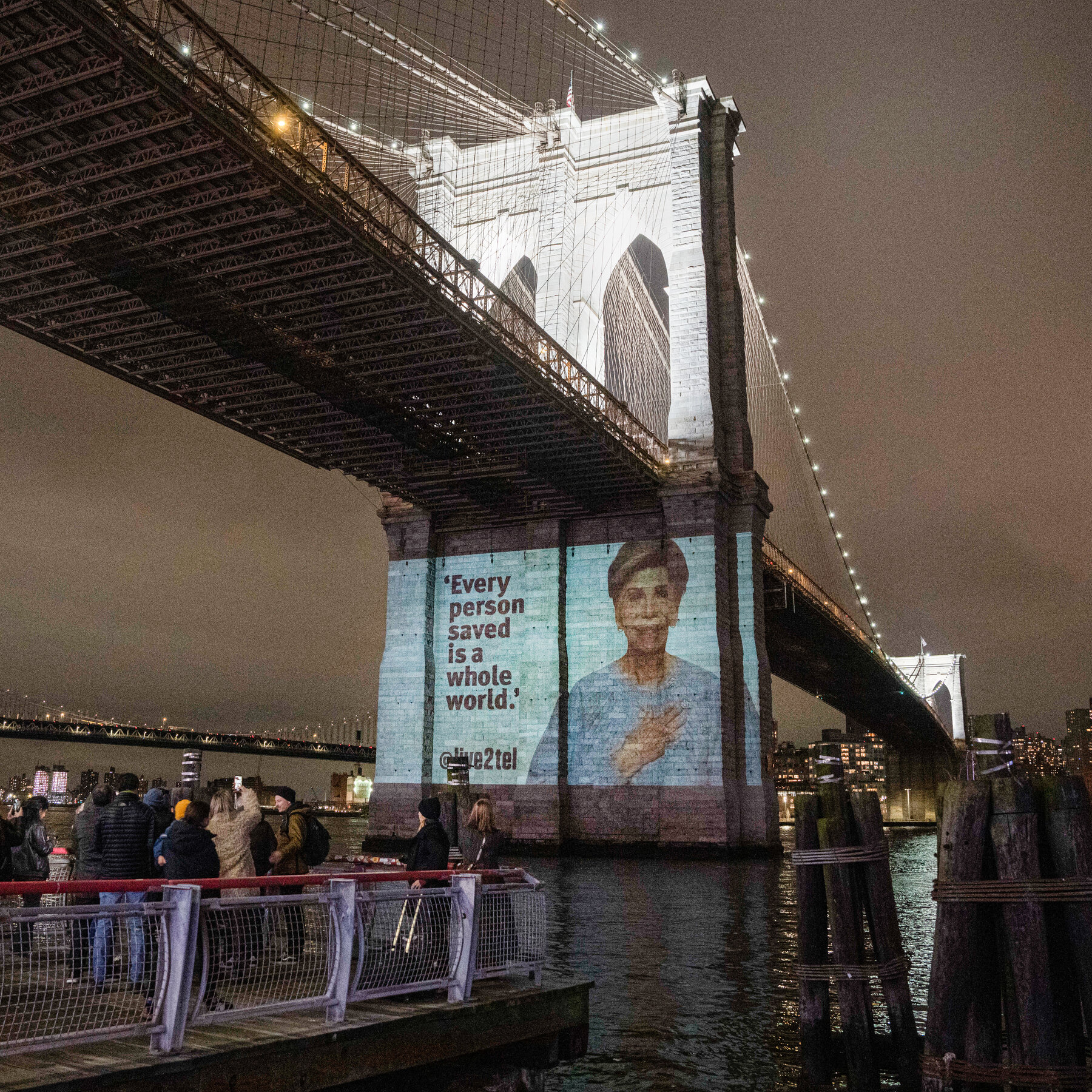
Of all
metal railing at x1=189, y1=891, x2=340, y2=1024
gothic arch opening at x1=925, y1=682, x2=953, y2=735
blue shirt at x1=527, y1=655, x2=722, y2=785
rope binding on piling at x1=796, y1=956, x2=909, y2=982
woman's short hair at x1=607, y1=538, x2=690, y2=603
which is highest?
gothic arch opening at x1=925, y1=682, x2=953, y2=735

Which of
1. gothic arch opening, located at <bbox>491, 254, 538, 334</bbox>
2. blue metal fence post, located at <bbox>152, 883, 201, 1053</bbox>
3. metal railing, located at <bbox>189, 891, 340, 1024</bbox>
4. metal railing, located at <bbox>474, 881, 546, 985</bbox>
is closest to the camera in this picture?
blue metal fence post, located at <bbox>152, 883, 201, 1053</bbox>

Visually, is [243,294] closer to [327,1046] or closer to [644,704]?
[644,704]

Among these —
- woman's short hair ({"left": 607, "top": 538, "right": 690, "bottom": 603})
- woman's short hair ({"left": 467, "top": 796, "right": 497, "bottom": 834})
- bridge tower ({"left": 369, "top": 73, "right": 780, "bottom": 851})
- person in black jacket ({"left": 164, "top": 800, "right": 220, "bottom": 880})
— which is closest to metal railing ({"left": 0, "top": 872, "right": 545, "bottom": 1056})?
person in black jacket ({"left": 164, "top": 800, "right": 220, "bottom": 880})

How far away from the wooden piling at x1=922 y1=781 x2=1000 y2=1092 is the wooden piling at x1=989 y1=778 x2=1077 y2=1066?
88mm

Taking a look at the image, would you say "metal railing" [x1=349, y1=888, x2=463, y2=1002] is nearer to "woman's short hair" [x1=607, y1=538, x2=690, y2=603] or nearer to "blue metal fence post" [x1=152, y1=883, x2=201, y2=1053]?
"blue metal fence post" [x1=152, y1=883, x2=201, y2=1053]

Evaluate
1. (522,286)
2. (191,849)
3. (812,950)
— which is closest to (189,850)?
(191,849)

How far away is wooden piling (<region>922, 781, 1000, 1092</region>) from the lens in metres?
5.68

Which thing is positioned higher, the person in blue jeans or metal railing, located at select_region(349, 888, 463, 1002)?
the person in blue jeans

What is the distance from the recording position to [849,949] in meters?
6.58

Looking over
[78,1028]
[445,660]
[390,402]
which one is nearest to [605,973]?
[78,1028]

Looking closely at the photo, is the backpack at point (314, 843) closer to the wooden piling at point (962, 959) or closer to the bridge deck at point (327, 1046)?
the bridge deck at point (327, 1046)

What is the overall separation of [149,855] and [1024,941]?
5.38m

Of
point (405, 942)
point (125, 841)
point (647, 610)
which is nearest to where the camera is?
point (405, 942)

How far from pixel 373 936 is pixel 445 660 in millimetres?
26919
